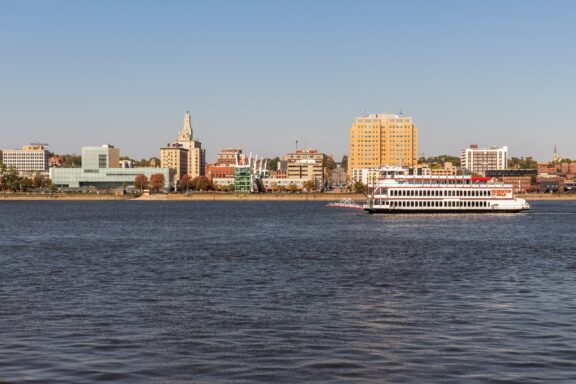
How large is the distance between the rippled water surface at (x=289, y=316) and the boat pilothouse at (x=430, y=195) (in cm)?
7074

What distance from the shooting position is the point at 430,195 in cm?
14038

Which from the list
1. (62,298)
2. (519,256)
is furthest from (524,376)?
(519,256)

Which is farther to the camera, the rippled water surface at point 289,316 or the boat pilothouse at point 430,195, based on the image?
the boat pilothouse at point 430,195

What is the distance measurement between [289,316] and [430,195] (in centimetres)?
11020

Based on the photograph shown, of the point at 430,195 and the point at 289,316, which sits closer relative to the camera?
the point at 289,316

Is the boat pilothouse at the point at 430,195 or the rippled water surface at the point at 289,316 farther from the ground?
the boat pilothouse at the point at 430,195

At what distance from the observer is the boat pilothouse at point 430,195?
139500 millimetres

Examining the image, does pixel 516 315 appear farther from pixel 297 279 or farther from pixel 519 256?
pixel 519 256

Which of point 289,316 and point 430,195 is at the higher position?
point 430,195

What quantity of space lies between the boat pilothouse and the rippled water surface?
70.7 m

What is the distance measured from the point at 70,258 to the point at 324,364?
42239 millimetres

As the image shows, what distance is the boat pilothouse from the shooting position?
13950 centimetres

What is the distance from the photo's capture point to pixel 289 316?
33.3 m

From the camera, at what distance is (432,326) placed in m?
31.0
